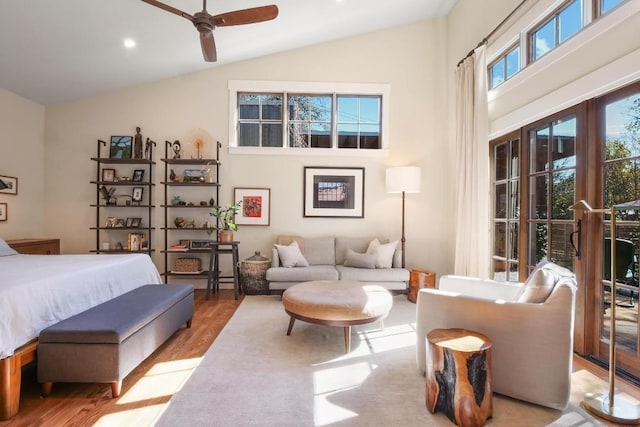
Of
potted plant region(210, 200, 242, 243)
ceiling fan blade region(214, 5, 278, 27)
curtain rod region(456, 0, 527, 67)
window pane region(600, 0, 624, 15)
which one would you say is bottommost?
potted plant region(210, 200, 242, 243)

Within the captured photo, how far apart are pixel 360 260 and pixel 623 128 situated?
2.95 m

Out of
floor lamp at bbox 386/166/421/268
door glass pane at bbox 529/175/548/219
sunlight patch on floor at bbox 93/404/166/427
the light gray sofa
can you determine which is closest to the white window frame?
floor lamp at bbox 386/166/421/268

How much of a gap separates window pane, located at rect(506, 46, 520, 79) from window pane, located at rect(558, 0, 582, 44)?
614mm

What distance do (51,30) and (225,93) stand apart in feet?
6.88

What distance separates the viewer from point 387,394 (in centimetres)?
201

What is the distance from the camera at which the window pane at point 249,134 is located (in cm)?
503

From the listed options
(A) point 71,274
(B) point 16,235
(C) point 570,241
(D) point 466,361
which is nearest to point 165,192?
(B) point 16,235

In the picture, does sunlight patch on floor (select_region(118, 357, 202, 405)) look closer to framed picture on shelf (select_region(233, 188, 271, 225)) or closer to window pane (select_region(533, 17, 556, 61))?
framed picture on shelf (select_region(233, 188, 271, 225))

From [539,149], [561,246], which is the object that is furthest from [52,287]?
[539,149]

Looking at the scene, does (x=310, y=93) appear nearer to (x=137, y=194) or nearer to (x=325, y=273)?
(x=325, y=273)

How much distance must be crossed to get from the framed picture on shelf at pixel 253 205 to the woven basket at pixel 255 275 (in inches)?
30.1

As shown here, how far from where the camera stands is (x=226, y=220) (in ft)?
15.0

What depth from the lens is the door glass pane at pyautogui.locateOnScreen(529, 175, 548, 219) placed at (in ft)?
9.91

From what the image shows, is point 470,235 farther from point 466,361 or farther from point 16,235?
point 16,235
